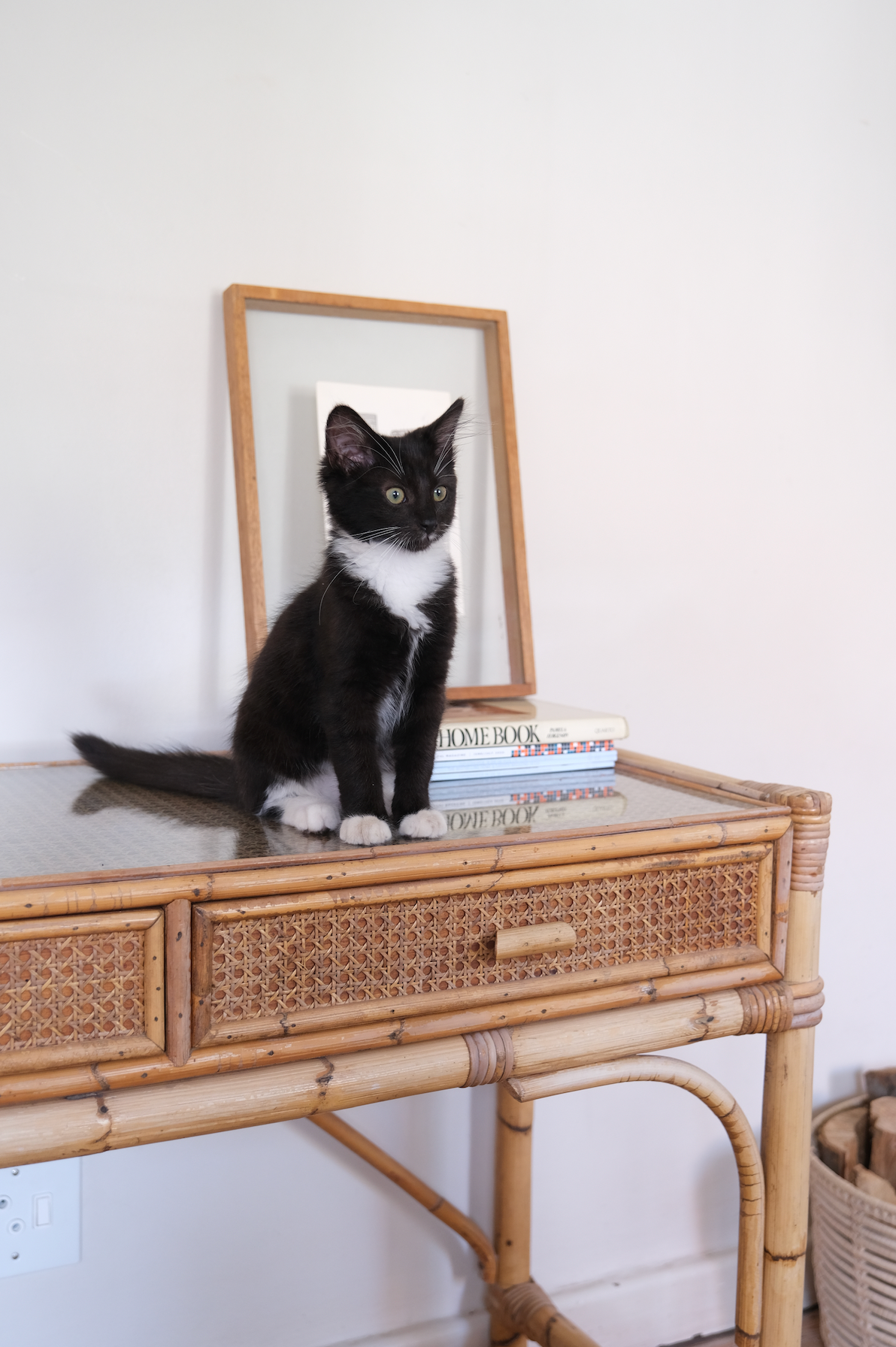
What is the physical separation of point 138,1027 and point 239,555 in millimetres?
594

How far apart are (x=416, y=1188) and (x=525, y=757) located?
59 cm

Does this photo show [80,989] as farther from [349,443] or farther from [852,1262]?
[852,1262]

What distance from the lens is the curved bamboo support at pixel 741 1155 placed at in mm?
838

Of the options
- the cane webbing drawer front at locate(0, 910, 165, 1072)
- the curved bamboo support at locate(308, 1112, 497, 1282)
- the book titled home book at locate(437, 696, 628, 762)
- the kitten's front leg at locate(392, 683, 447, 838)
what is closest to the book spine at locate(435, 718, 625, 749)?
the book titled home book at locate(437, 696, 628, 762)

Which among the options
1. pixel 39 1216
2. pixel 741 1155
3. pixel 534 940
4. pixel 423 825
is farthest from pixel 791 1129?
pixel 39 1216

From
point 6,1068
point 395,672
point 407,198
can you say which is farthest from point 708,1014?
point 407,198

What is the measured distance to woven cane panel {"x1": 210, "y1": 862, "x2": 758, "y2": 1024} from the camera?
68 centimetres

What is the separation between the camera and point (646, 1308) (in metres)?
1.40

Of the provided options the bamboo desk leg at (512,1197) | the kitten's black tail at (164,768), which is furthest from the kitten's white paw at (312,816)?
the bamboo desk leg at (512,1197)

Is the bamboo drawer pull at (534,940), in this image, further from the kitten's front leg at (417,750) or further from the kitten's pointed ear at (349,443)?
the kitten's pointed ear at (349,443)

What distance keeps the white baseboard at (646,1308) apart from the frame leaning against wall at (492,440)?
822 millimetres

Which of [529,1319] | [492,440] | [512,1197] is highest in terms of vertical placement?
[492,440]

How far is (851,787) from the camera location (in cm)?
150

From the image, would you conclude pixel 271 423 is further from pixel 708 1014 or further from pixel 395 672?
pixel 708 1014
